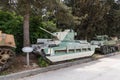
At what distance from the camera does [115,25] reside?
2589cm

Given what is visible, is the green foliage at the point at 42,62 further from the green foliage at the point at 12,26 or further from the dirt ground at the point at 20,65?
the green foliage at the point at 12,26

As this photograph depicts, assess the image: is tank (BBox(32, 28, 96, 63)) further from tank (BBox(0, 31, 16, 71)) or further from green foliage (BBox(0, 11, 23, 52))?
tank (BBox(0, 31, 16, 71))

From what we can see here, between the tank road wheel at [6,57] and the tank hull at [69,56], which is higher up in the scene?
the tank road wheel at [6,57]

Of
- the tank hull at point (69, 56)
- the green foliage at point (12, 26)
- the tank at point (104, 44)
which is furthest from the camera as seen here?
the tank at point (104, 44)

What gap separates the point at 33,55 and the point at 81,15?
804cm

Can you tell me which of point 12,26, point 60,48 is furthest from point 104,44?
point 12,26

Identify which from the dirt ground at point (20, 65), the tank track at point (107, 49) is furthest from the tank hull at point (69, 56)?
the tank track at point (107, 49)

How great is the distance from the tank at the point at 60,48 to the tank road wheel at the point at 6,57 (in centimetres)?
185

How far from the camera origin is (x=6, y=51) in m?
9.26

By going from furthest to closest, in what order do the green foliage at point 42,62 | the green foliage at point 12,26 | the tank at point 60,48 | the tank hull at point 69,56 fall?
the green foliage at point 12,26
the tank hull at point 69,56
the tank at point 60,48
the green foliage at point 42,62

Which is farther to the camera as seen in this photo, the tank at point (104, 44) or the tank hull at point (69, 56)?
the tank at point (104, 44)

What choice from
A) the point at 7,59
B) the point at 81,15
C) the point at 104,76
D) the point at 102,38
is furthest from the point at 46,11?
the point at 102,38

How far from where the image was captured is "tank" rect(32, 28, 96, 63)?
11.0 m

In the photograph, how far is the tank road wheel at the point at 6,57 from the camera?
29.9ft
